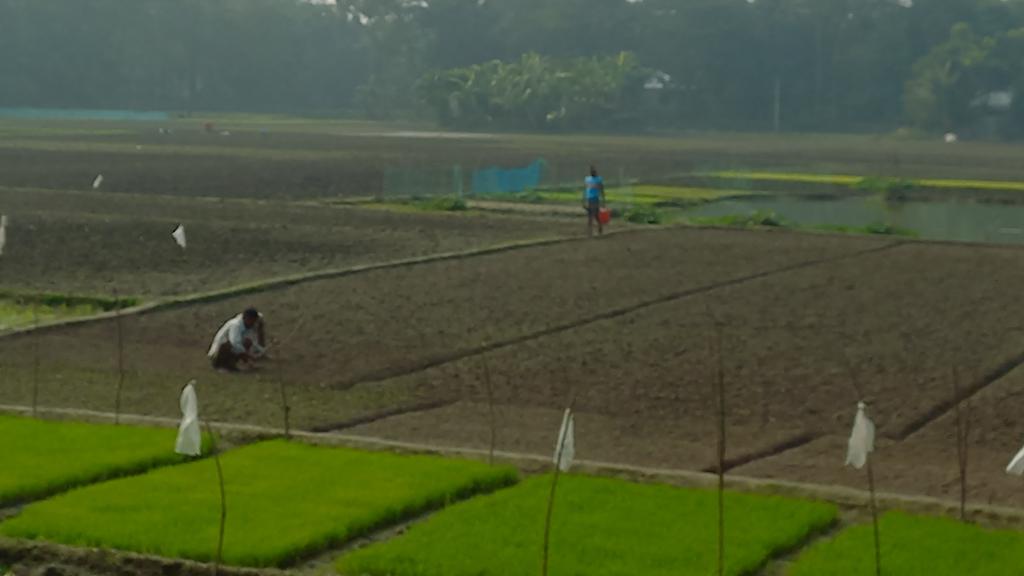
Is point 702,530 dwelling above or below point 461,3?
below

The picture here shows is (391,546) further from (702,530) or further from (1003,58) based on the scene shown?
(1003,58)

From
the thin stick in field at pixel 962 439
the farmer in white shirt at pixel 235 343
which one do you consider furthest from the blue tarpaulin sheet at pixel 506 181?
the thin stick in field at pixel 962 439

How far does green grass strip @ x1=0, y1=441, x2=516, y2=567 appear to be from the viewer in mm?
9812

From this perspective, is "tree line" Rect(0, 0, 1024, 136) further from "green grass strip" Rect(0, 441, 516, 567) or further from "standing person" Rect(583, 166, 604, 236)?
"green grass strip" Rect(0, 441, 516, 567)

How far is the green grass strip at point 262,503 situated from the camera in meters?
9.81

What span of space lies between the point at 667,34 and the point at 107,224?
93945 mm

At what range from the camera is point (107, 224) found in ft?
107

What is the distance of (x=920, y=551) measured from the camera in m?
9.92

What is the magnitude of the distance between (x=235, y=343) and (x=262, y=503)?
6.10m

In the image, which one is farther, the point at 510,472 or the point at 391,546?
the point at 510,472

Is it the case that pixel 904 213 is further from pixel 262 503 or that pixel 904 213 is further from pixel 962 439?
pixel 262 503

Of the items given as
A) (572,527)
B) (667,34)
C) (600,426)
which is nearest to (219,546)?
(572,527)

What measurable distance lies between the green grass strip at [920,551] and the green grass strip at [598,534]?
0.28 meters

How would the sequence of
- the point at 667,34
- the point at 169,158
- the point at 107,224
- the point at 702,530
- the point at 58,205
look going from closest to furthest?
the point at 702,530 < the point at 107,224 < the point at 58,205 < the point at 169,158 < the point at 667,34
